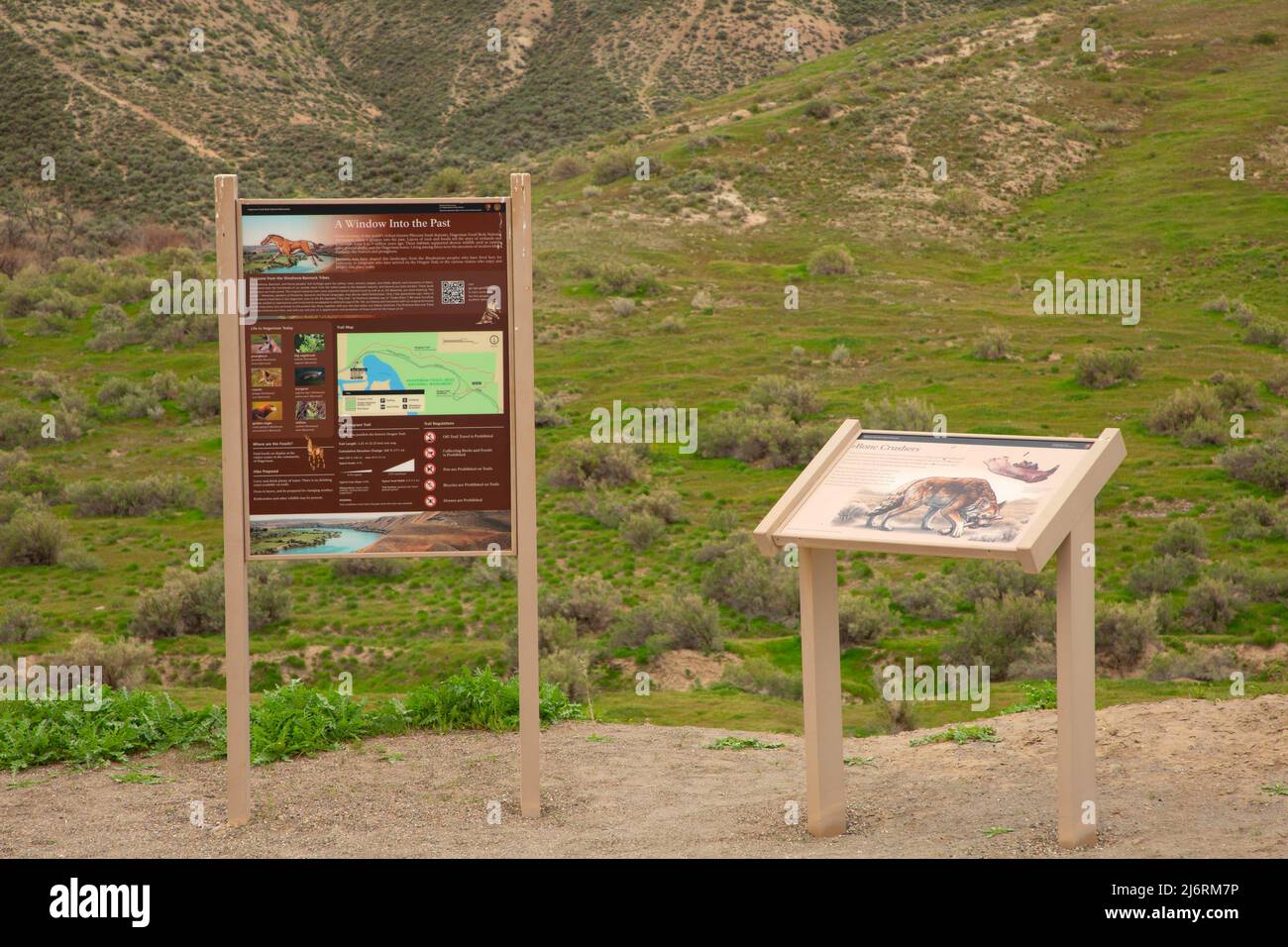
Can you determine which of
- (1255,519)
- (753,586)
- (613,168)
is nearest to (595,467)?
(753,586)

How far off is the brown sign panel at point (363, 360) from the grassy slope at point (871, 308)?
4423 millimetres

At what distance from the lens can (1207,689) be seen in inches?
449

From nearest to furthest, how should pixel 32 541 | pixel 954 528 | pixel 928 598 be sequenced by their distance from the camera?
1. pixel 954 528
2. pixel 928 598
3. pixel 32 541

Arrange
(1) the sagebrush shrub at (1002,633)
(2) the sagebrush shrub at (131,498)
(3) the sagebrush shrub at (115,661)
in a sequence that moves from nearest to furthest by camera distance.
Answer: (3) the sagebrush shrub at (115,661) → (1) the sagebrush shrub at (1002,633) → (2) the sagebrush shrub at (131,498)

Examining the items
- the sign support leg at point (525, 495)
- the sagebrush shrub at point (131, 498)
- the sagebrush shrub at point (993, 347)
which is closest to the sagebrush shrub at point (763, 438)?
the sagebrush shrub at point (993, 347)

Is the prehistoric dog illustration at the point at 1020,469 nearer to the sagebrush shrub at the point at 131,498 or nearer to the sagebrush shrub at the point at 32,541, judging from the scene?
the sagebrush shrub at the point at 32,541

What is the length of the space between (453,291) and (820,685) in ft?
9.75

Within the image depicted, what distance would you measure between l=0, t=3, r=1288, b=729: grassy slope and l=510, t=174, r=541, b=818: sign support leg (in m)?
3.49

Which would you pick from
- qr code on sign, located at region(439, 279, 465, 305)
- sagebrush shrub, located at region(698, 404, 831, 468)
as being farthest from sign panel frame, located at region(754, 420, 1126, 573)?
sagebrush shrub, located at region(698, 404, 831, 468)

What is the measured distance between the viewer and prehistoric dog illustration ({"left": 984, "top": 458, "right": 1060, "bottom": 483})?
6719 mm

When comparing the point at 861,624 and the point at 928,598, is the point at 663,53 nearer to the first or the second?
the point at 928,598

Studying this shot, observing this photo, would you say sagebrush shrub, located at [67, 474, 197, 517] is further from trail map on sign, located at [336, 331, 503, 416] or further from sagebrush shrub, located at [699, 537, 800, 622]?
trail map on sign, located at [336, 331, 503, 416]

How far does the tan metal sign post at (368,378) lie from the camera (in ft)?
25.2

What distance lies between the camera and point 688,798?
8266 millimetres
